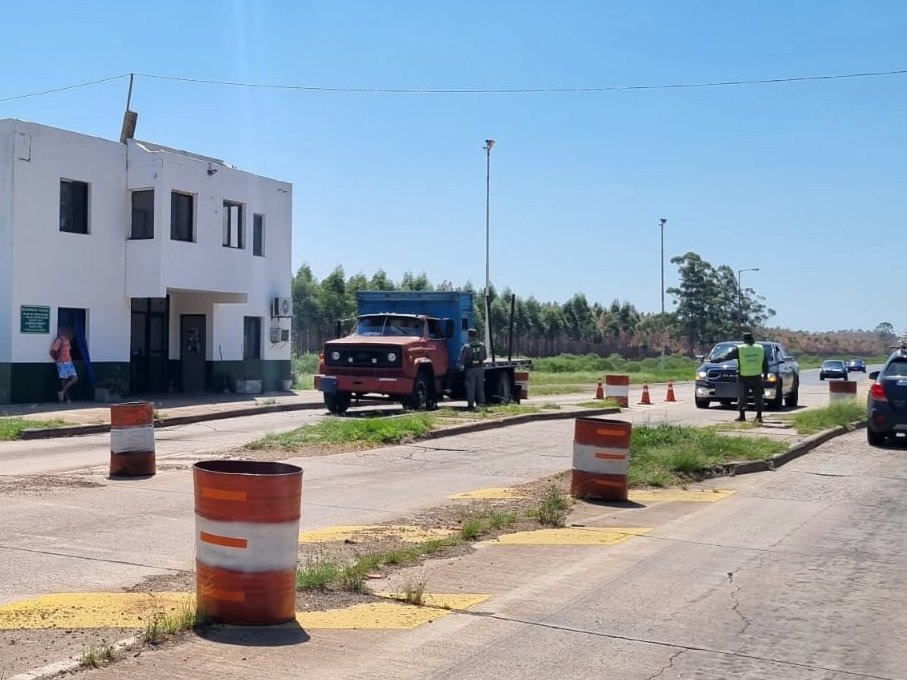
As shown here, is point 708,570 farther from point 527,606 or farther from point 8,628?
point 8,628

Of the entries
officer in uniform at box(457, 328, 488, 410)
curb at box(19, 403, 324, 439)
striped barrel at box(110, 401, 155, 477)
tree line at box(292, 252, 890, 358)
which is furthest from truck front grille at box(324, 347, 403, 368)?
tree line at box(292, 252, 890, 358)

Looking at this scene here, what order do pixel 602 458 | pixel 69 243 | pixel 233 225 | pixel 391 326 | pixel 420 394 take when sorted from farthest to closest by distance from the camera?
pixel 233 225, pixel 69 243, pixel 391 326, pixel 420 394, pixel 602 458

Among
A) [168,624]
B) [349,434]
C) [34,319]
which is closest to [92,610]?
[168,624]

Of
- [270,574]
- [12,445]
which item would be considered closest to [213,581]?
[270,574]

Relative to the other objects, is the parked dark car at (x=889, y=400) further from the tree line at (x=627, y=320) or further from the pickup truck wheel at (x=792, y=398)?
the tree line at (x=627, y=320)

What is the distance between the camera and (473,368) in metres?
23.7

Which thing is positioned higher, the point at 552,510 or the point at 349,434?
the point at 349,434

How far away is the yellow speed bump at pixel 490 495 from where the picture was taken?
11789 millimetres

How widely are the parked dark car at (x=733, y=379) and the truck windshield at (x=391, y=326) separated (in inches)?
341

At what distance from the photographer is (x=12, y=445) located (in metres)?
17.2

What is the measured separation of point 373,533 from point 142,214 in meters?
20.1

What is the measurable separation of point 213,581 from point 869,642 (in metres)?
4.02

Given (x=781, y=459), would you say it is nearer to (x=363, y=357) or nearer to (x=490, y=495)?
(x=490, y=495)

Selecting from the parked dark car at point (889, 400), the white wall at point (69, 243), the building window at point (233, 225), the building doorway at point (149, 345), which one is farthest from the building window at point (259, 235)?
the parked dark car at point (889, 400)
